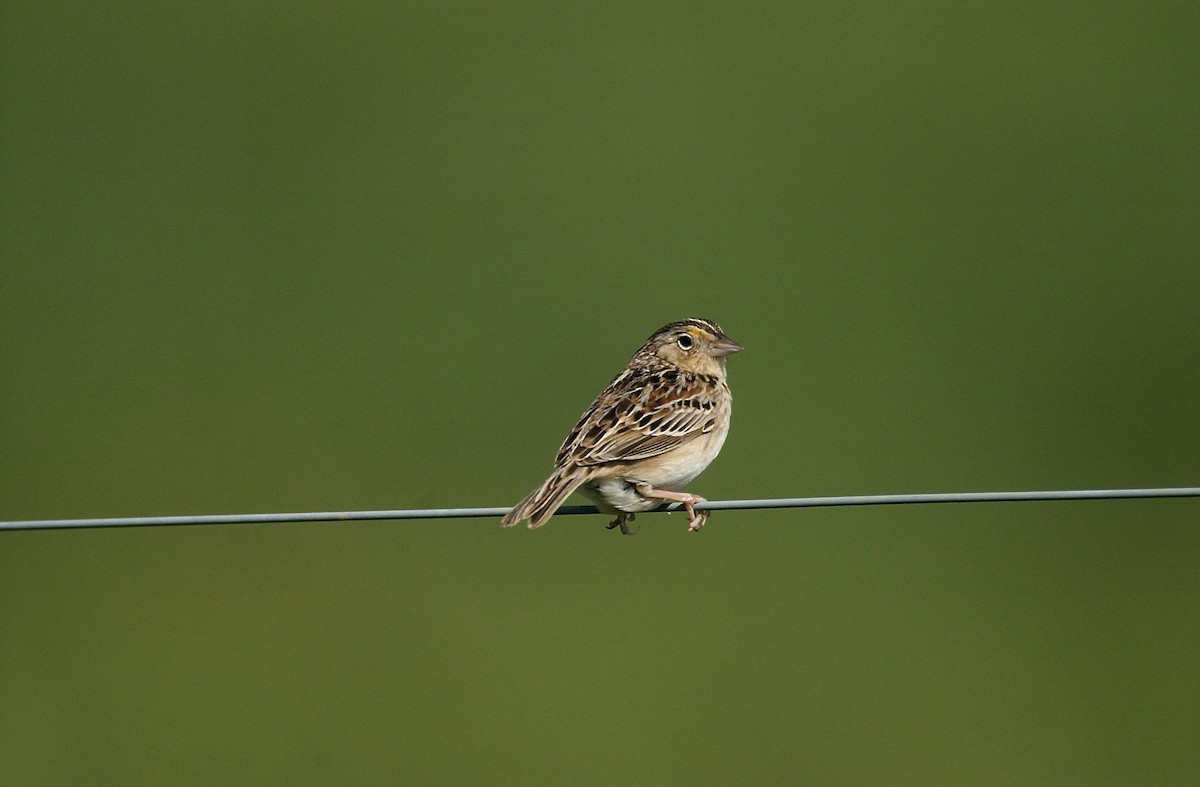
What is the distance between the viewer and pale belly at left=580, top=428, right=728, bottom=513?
7.99 meters

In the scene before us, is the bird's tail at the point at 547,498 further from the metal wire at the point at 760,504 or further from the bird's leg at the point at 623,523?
the bird's leg at the point at 623,523

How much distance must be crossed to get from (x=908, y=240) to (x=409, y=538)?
21.8 ft

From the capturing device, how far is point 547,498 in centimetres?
754

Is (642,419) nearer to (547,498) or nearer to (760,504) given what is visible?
(547,498)

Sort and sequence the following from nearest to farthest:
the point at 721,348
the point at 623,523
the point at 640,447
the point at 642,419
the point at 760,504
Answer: the point at 760,504 → the point at 640,447 → the point at 642,419 → the point at 623,523 → the point at 721,348

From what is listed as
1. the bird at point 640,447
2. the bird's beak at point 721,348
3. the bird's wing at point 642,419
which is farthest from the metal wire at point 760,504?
the bird's beak at point 721,348

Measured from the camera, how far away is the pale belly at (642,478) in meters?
7.99

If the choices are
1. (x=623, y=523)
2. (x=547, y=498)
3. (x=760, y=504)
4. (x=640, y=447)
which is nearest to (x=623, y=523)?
(x=623, y=523)

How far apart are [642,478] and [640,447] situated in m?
0.17

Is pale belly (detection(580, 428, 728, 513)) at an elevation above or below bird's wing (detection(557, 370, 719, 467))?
below

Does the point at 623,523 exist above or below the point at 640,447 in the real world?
below

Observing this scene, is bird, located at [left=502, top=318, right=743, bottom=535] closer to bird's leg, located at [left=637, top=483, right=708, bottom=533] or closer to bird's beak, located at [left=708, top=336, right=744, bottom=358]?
bird's leg, located at [left=637, top=483, right=708, bottom=533]

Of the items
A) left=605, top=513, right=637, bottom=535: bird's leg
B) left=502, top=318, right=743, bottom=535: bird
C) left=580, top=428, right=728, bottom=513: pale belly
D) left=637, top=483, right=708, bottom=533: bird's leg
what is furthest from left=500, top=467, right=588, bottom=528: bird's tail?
left=605, top=513, right=637, bottom=535: bird's leg

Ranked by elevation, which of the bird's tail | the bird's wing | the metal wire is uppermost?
the bird's wing
